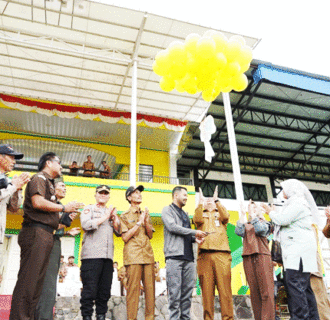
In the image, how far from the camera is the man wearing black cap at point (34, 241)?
236cm

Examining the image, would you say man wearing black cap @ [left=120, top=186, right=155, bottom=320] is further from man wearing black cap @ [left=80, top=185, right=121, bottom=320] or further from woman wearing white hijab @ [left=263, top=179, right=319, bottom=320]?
woman wearing white hijab @ [left=263, top=179, right=319, bottom=320]

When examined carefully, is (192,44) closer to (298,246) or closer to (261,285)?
(298,246)

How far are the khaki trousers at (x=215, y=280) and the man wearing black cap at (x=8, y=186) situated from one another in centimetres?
211

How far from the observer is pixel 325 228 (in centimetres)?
370

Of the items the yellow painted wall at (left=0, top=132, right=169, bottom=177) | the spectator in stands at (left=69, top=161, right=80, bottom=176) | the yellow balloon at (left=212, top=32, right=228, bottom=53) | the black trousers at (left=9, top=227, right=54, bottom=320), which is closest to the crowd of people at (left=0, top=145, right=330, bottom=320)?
the black trousers at (left=9, top=227, right=54, bottom=320)

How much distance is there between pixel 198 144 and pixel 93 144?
5483 millimetres

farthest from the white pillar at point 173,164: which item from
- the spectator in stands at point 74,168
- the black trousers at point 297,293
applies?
the black trousers at point 297,293

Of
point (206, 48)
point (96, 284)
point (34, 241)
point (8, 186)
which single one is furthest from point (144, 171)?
point (34, 241)

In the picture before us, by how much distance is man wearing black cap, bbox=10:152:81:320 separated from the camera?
2359 millimetres

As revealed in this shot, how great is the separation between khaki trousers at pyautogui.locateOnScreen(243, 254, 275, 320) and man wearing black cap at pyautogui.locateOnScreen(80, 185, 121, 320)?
1.62m

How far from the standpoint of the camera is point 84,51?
8719 millimetres

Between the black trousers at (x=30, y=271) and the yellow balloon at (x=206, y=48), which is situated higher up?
the yellow balloon at (x=206, y=48)

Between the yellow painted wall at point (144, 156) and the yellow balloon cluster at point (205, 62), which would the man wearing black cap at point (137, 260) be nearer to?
the yellow balloon cluster at point (205, 62)

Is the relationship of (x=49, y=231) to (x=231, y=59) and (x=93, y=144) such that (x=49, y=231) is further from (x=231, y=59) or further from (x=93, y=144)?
(x=93, y=144)
